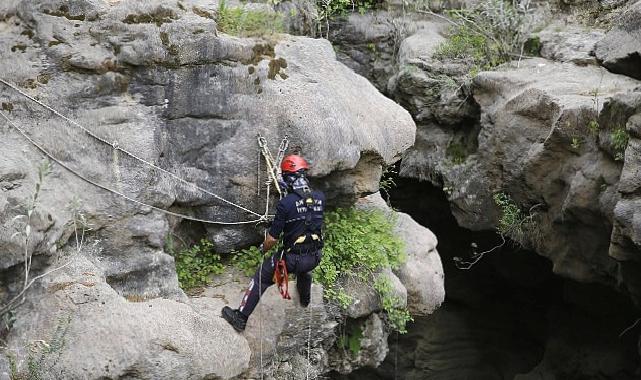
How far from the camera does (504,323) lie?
49.5ft

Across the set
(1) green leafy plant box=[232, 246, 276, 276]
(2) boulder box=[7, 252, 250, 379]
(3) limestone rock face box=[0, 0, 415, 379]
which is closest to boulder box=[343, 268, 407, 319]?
(3) limestone rock face box=[0, 0, 415, 379]

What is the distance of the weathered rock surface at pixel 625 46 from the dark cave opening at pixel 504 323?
4.42m

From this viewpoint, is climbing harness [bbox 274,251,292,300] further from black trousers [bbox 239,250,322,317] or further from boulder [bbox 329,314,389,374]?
boulder [bbox 329,314,389,374]

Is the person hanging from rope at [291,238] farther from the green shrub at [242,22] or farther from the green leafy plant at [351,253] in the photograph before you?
the green shrub at [242,22]

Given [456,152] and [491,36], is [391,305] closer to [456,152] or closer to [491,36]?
[456,152]

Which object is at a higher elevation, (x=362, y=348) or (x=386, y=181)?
(x=386, y=181)

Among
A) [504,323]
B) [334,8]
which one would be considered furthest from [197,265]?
[504,323]

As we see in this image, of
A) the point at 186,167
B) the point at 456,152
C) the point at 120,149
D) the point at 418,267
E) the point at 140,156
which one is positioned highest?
the point at 120,149

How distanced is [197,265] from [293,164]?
1.69 m

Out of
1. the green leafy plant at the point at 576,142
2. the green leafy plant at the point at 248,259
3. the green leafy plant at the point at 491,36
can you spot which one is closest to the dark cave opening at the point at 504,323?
the green leafy plant at the point at 576,142

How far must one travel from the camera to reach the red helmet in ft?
25.0

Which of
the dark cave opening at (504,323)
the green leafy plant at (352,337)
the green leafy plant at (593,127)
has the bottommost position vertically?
the dark cave opening at (504,323)

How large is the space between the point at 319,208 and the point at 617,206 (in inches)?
154

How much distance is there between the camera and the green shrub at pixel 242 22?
8.58m
